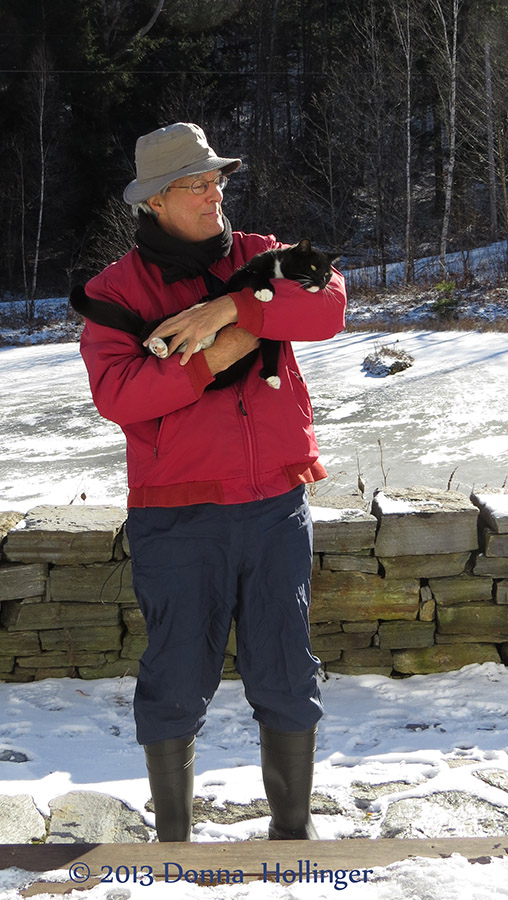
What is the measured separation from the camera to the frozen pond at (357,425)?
5.27m

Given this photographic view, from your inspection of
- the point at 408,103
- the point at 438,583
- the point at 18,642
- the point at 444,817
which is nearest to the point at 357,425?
the point at 438,583

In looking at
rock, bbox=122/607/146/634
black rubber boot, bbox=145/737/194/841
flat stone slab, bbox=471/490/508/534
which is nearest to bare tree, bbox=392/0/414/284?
flat stone slab, bbox=471/490/508/534

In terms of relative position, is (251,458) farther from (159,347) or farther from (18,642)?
(18,642)

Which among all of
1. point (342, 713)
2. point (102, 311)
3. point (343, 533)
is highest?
point (102, 311)

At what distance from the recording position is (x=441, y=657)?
3.38 metres

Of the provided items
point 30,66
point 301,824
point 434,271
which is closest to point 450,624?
point 301,824

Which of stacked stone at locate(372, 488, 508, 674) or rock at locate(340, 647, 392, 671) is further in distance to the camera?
rock at locate(340, 647, 392, 671)

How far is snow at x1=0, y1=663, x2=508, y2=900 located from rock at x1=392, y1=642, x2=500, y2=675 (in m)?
0.04

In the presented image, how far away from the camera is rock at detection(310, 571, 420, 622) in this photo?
3301mm

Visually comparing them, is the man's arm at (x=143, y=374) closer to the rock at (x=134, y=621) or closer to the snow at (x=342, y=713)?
→ the snow at (x=342, y=713)

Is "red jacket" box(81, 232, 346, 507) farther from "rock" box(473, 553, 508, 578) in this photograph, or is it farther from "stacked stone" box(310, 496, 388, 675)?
"rock" box(473, 553, 508, 578)

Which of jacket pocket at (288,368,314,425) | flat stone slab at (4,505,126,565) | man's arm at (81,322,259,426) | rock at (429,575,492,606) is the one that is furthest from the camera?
rock at (429,575,492,606)

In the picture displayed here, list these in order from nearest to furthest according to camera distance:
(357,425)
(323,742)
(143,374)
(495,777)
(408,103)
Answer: (143,374), (495,777), (323,742), (357,425), (408,103)

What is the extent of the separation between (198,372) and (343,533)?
4.90 feet
